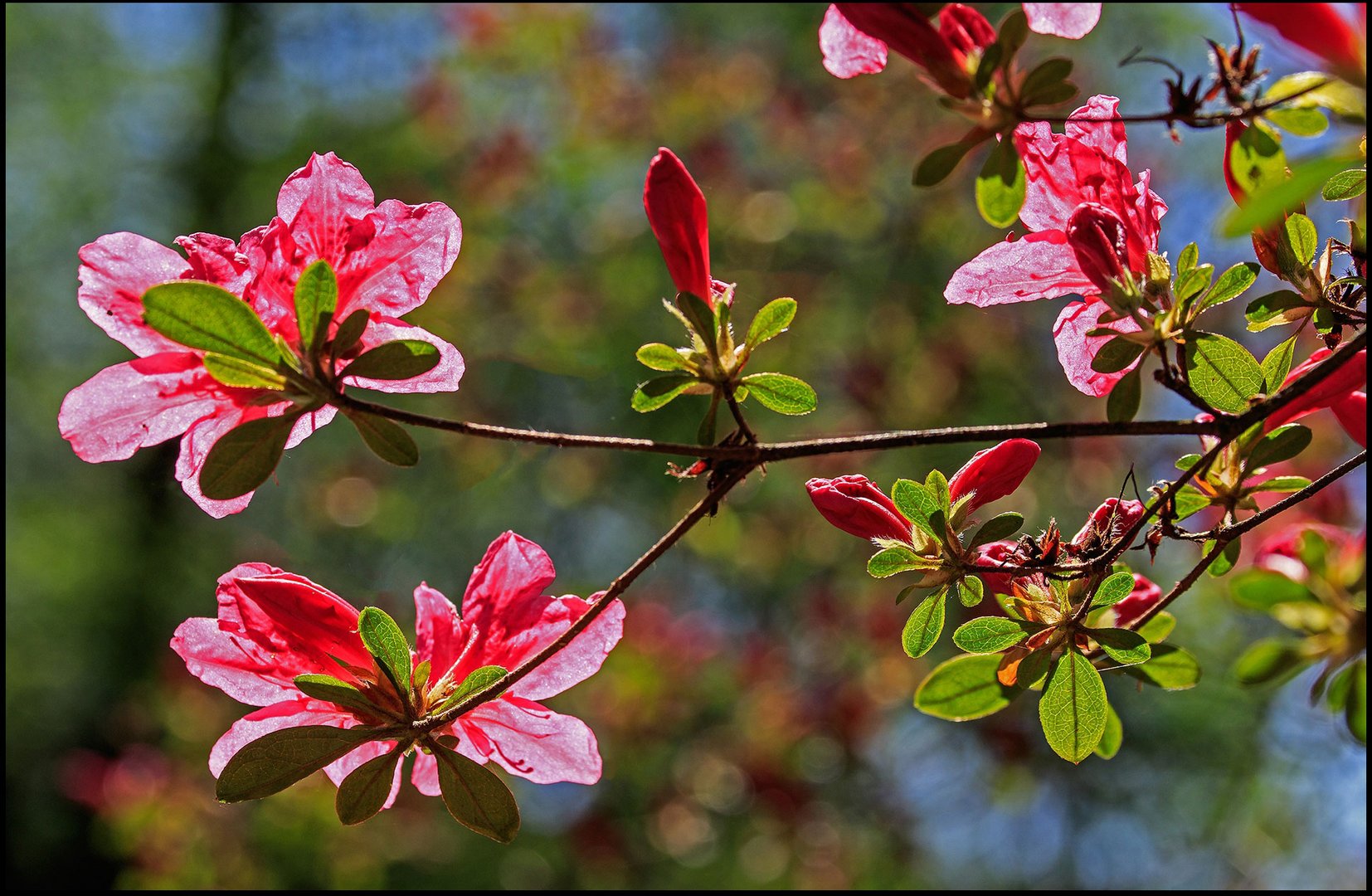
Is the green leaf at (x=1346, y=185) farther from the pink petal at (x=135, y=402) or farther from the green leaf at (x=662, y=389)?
the pink petal at (x=135, y=402)

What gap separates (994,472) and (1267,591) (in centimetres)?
28

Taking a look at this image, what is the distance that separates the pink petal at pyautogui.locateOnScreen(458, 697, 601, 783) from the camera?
0.99m

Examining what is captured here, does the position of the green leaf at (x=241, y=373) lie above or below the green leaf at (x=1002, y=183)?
below

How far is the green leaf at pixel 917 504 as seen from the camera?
90 cm

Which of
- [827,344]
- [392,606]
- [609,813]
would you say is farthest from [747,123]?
[609,813]

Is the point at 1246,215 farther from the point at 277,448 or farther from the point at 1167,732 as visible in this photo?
the point at 1167,732

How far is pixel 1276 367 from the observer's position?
870 mm

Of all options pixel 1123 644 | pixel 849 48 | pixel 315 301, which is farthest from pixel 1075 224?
pixel 315 301

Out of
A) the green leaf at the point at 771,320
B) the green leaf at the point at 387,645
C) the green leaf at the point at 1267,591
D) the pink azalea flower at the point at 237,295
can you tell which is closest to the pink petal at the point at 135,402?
the pink azalea flower at the point at 237,295

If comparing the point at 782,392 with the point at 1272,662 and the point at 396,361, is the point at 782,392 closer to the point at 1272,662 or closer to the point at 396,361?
the point at 396,361

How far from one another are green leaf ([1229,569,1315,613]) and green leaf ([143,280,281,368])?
29.4 inches

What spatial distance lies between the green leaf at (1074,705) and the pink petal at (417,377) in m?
0.61

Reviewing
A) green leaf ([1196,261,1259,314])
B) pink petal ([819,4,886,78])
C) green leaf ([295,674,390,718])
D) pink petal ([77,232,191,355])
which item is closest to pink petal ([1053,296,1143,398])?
green leaf ([1196,261,1259,314])

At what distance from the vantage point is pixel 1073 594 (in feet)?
2.95
